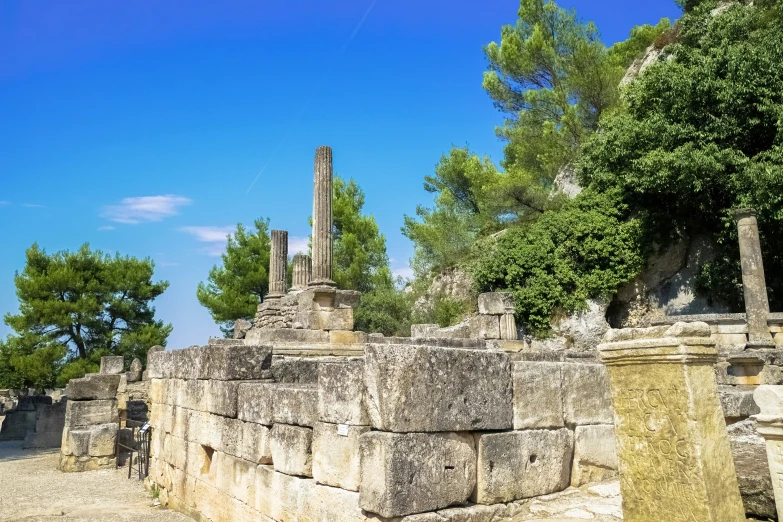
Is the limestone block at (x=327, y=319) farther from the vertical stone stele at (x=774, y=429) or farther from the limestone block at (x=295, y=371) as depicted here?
the vertical stone stele at (x=774, y=429)

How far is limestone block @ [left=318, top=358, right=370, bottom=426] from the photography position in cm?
392

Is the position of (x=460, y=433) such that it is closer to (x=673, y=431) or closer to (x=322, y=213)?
(x=673, y=431)

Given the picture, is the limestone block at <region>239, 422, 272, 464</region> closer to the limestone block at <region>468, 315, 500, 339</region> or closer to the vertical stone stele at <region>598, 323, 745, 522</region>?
the vertical stone stele at <region>598, 323, 745, 522</region>

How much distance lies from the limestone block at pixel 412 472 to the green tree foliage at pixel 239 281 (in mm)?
30821

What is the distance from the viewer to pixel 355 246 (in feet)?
109

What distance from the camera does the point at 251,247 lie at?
35.2 meters

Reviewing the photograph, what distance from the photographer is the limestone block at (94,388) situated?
492 inches

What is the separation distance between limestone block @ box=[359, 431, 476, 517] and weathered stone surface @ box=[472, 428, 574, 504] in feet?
0.41

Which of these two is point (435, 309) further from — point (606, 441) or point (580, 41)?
point (606, 441)

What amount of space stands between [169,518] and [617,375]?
5672 millimetres

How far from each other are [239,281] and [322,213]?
2085cm

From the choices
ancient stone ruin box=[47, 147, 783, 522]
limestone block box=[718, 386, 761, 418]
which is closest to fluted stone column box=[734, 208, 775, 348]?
limestone block box=[718, 386, 761, 418]

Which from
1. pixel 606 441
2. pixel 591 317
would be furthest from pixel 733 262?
pixel 606 441

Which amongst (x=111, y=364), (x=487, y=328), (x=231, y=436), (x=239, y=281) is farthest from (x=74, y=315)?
(x=231, y=436)
